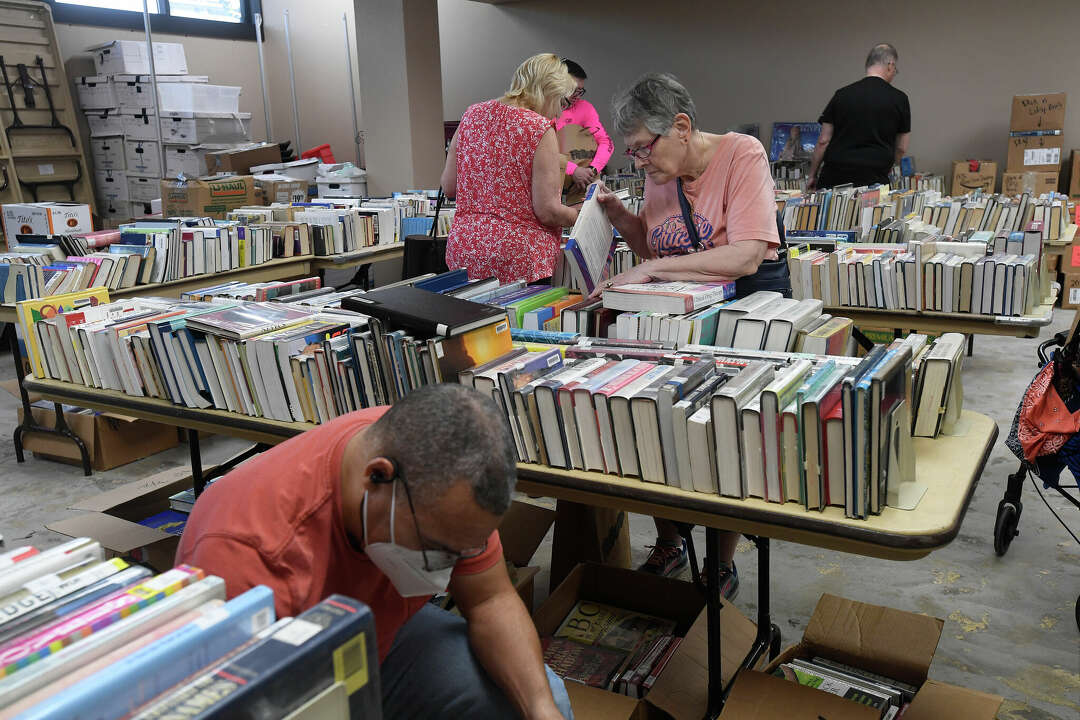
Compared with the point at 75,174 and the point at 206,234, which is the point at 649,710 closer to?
the point at 206,234

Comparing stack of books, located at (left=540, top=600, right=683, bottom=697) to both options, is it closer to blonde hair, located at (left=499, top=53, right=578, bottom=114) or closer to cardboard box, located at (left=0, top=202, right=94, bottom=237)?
blonde hair, located at (left=499, top=53, right=578, bottom=114)

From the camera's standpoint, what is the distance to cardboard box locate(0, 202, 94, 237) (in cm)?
512

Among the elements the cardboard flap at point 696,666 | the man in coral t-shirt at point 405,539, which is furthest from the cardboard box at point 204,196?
the man in coral t-shirt at point 405,539

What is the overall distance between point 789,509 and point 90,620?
3.89 feet

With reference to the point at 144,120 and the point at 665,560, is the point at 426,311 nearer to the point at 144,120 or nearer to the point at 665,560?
the point at 665,560

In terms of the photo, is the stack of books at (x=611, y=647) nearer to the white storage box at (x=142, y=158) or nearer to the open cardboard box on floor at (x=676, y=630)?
the open cardboard box on floor at (x=676, y=630)

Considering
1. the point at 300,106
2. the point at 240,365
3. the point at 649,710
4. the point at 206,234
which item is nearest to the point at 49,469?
the point at 206,234

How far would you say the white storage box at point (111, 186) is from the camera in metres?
8.70

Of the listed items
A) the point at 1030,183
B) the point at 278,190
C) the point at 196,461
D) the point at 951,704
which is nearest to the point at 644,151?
the point at 951,704

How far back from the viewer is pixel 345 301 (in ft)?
6.72

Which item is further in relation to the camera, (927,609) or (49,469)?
(49,469)

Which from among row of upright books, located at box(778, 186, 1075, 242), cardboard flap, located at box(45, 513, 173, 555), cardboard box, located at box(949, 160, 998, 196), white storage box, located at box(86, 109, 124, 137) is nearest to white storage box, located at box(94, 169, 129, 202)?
white storage box, located at box(86, 109, 124, 137)

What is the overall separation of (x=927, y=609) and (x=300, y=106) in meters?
10.2

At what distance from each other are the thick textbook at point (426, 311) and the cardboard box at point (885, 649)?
1013 mm
